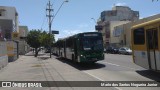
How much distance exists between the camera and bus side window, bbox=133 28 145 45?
1823 cm

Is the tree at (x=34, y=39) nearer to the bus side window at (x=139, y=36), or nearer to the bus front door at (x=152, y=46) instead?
the bus side window at (x=139, y=36)

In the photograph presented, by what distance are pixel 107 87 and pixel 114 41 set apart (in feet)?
263

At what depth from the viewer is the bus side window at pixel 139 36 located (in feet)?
59.8

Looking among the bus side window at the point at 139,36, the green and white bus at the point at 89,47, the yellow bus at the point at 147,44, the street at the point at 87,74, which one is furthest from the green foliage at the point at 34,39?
the yellow bus at the point at 147,44

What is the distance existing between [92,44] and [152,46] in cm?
1033

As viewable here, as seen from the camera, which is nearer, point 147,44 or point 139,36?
point 147,44

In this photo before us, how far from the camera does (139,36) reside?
742 inches

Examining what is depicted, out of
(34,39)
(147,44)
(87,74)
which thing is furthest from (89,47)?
(34,39)

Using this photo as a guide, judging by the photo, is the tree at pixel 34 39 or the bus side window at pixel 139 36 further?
the tree at pixel 34 39

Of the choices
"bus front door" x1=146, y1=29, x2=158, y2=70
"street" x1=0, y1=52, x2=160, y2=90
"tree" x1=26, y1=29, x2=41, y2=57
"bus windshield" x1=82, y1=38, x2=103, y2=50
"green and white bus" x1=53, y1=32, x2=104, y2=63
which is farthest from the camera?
"tree" x1=26, y1=29, x2=41, y2=57

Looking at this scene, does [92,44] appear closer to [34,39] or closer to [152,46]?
[152,46]

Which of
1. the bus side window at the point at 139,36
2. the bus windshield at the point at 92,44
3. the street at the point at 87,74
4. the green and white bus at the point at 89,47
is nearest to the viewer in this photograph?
the street at the point at 87,74

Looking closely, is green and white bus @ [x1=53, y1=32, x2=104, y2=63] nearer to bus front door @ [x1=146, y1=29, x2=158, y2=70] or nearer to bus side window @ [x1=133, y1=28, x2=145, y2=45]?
bus side window @ [x1=133, y1=28, x2=145, y2=45]

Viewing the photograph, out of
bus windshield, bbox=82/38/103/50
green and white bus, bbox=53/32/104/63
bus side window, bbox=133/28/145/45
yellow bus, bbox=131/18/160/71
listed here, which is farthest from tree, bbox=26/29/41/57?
yellow bus, bbox=131/18/160/71
